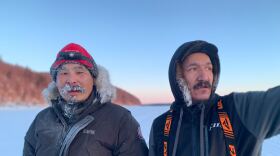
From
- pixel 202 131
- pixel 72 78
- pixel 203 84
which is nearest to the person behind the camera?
pixel 202 131

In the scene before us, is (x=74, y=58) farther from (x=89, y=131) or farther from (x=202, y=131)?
(x=202, y=131)

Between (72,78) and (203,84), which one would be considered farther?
(72,78)

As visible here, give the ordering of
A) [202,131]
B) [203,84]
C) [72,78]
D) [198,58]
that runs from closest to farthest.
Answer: [202,131] → [203,84] → [198,58] → [72,78]

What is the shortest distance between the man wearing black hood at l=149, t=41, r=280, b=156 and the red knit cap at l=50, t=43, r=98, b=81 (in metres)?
0.76

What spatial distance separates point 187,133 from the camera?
7.61 feet

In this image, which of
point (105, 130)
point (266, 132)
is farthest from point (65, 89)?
point (266, 132)

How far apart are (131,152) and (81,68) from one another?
901 millimetres

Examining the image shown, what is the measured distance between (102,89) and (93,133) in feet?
1.40

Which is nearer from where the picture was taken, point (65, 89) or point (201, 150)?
point (201, 150)

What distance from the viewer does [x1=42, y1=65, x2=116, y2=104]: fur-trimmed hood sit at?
272cm

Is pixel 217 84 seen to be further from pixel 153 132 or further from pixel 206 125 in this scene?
pixel 153 132

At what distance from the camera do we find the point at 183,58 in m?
2.57

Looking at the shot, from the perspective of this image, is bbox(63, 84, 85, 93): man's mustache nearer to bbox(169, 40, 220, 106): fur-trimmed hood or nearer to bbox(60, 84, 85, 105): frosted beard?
bbox(60, 84, 85, 105): frosted beard

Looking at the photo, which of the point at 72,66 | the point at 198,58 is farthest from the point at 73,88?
the point at 198,58
